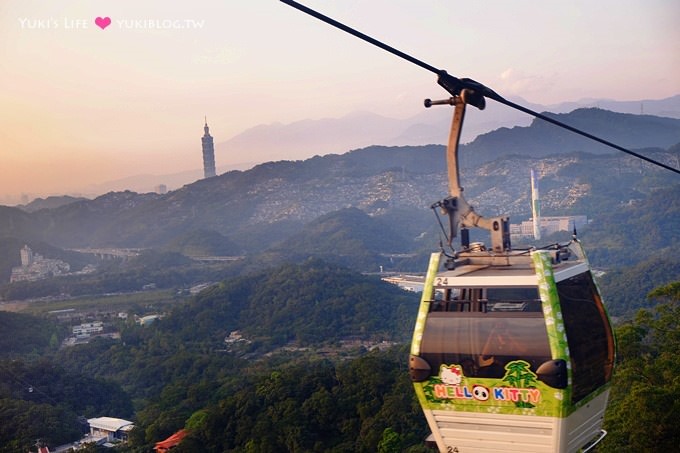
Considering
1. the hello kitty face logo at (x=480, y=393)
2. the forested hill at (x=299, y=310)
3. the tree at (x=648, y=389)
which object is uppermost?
the hello kitty face logo at (x=480, y=393)

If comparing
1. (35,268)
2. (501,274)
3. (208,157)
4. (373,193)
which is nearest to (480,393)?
(501,274)

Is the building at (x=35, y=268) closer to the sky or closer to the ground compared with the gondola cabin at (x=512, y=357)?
closer to the ground

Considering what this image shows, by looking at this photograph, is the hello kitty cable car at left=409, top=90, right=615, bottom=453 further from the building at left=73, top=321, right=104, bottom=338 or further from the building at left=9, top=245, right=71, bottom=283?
the building at left=9, top=245, right=71, bottom=283

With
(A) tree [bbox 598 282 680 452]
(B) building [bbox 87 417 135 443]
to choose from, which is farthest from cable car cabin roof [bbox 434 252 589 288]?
(B) building [bbox 87 417 135 443]

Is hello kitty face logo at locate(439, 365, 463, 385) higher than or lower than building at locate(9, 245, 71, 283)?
higher

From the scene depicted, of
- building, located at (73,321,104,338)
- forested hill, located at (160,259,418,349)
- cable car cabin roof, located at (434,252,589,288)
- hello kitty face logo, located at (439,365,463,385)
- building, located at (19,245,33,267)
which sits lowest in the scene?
building, located at (73,321,104,338)

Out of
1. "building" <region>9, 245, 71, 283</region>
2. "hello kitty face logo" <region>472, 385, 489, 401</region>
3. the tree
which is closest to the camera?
"hello kitty face logo" <region>472, 385, 489, 401</region>

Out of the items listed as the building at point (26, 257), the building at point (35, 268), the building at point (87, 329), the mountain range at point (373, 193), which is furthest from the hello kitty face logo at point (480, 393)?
the building at point (26, 257)

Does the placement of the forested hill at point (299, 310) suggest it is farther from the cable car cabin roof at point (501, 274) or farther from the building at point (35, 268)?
the cable car cabin roof at point (501, 274)
